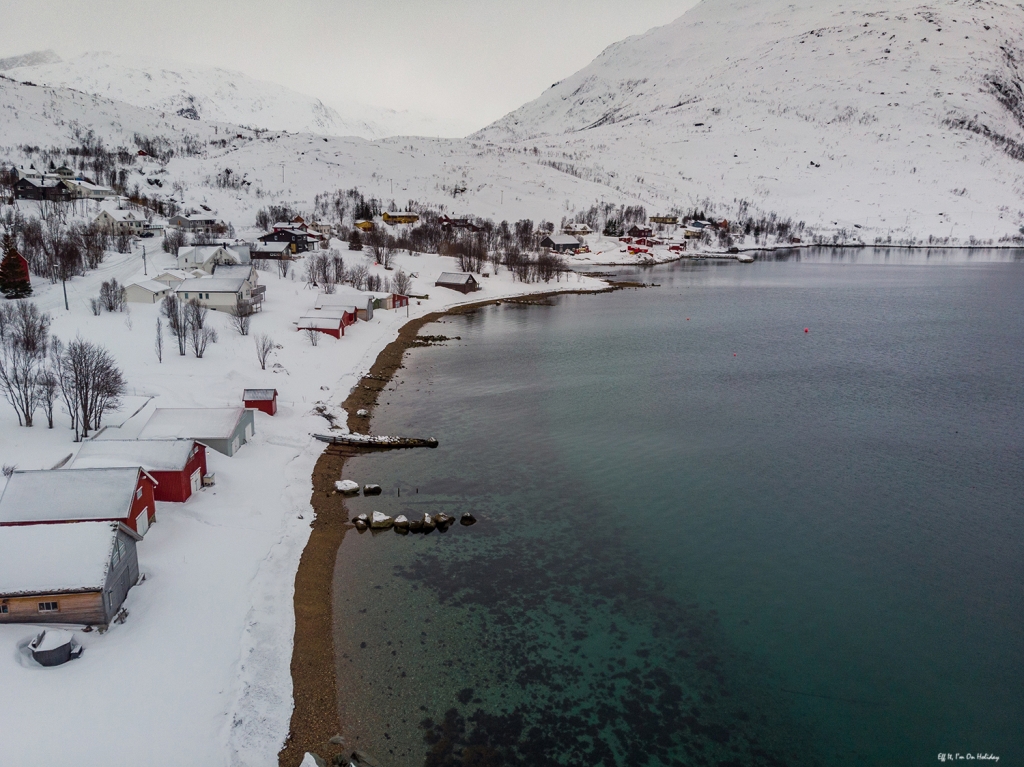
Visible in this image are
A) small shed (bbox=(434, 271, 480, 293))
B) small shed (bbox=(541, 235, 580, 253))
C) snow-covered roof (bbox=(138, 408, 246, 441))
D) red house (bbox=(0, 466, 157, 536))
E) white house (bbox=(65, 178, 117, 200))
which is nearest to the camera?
red house (bbox=(0, 466, 157, 536))

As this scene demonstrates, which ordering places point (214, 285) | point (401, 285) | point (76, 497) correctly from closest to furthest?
point (76, 497), point (214, 285), point (401, 285)

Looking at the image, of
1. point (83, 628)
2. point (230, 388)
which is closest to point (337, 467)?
point (230, 388)

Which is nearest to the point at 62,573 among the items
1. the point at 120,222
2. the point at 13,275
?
the point at 13,275

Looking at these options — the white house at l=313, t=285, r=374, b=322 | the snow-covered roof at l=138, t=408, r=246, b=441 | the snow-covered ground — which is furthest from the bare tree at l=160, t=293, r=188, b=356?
the snow-covered roof at l=138, t=408, r=246, b=441

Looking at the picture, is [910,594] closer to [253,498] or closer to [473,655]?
[473,655]

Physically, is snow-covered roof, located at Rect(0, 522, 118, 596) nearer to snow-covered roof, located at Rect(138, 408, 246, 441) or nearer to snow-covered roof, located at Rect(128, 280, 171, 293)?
snow-covered roof, located at Rect(138, 408, 246, 441)

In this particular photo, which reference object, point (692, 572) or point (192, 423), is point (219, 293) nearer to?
point (192, 423)

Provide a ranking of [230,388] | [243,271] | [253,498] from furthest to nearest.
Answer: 1. [243,271]
2. [230,388]
3. [253,498]
